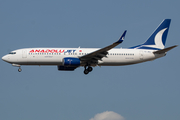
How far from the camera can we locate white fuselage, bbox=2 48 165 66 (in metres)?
48.1

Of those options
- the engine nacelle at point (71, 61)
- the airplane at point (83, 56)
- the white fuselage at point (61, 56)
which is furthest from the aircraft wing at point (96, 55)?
the white fuselage at point (61, 56)

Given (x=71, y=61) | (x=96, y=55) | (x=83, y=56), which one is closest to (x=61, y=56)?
(x=71, y=61)

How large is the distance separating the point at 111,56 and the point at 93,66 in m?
3.27

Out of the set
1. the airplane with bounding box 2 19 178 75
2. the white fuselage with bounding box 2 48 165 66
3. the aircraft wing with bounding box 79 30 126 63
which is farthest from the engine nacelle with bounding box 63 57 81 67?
the white fuselage with bounding box 2 48 165 66

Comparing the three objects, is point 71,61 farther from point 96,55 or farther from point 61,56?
point 96,55

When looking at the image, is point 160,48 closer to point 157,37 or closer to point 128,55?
point 157,37

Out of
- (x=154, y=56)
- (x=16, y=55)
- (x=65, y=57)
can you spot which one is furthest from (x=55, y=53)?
(x=154, y=56)

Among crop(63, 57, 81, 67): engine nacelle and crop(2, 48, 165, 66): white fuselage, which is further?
crop(2, 48, 165, 66): white fuselage

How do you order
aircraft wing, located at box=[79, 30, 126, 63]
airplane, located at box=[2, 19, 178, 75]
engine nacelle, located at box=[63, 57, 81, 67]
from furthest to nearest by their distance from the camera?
1. airplane, located at box=[2, 19, 178, 75]
2. engine nacelle, located at box=[63, 57, 81, 67]
3. aircraft wing, located at box=[79, 30, 126, 63]

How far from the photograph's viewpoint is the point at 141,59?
2034 inches

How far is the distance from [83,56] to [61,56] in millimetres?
3306

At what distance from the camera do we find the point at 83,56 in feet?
157

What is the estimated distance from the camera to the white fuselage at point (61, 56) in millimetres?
48125

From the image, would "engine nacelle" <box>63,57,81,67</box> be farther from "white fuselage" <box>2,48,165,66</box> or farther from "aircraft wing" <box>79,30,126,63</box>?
"white fuselage" <box>2,48,165,66</box>
